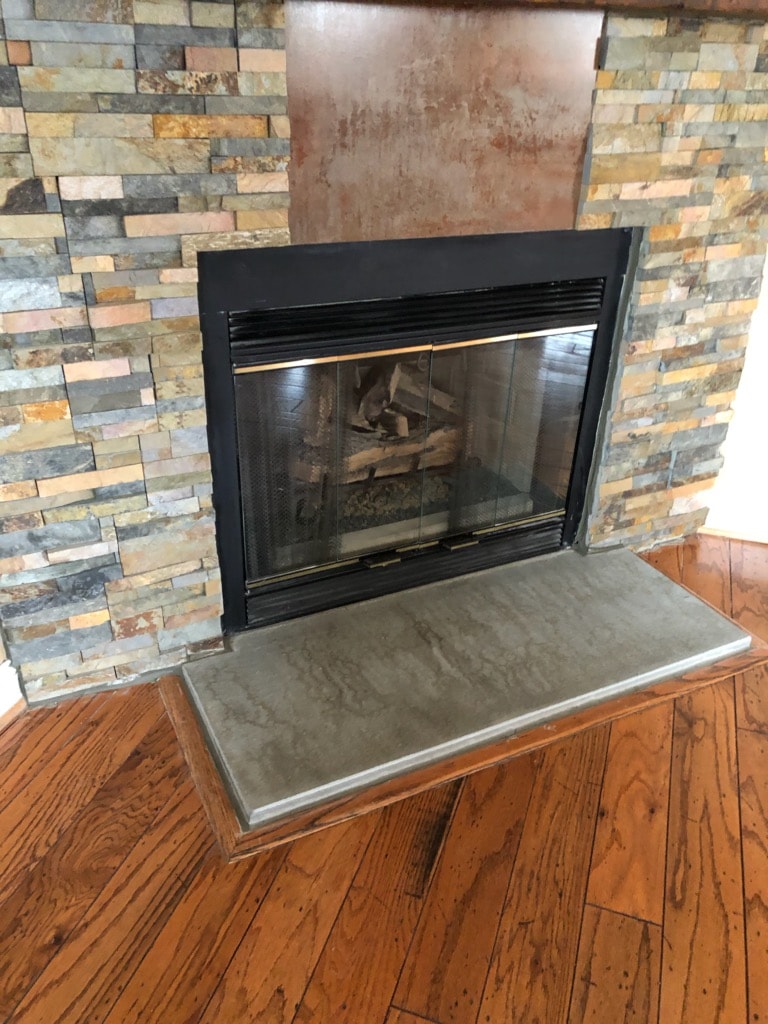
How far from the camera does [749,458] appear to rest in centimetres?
218

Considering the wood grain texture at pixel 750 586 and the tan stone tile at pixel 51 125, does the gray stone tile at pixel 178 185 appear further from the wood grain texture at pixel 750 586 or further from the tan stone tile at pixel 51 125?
the wood grain texture at pixel 750 586

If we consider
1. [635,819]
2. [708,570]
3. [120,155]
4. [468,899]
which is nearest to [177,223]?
[120,155]

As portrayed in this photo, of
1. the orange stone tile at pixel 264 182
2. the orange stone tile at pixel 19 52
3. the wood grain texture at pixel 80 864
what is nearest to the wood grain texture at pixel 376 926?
the wood grain texture at pixel 80 864

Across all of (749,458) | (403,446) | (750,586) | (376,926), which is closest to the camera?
(376,926)

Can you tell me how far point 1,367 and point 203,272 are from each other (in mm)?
374

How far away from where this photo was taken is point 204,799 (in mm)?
1411

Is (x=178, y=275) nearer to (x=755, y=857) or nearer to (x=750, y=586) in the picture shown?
(x=755, y=857)

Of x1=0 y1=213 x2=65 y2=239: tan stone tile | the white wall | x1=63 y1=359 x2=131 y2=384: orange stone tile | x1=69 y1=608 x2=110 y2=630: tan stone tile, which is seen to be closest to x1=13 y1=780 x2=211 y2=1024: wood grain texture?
x1=69 y1=608 x2=110 y2=630: tan stone tile

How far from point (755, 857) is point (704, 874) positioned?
105 millimetres

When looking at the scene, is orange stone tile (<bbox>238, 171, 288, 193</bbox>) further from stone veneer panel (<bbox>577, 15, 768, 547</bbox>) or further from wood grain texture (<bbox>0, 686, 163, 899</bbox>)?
wood grain texture (<bbox>0, 686, 163, 899</bbox>)

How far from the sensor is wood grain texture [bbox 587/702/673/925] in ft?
4.17

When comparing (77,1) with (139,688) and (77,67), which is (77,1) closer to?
(77,67)

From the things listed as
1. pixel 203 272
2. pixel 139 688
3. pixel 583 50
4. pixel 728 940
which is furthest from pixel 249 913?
pixel 583 50

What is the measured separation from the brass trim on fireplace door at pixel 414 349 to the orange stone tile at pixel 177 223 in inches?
10.7
